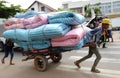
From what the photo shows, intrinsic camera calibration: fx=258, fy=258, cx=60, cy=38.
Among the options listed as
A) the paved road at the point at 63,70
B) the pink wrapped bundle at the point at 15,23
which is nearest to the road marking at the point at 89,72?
→ the paved road at the point at 63,70

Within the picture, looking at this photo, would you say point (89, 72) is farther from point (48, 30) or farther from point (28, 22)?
point (28, 22)

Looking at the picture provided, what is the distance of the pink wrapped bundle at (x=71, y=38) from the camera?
730 cm

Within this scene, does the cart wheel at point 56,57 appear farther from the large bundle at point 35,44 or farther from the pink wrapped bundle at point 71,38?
the pink wrapped bundle at point 71,38

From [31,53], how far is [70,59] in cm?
225

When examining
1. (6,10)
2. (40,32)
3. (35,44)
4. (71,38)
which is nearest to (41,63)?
(35,44)

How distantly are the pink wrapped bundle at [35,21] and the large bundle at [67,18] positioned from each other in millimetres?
272

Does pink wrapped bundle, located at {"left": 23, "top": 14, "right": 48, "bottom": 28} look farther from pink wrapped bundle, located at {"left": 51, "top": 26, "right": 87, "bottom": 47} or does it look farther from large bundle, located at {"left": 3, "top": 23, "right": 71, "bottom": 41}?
pink wrapped bundle, located at {"left": 51, "top": 26, "right": 87, "bottom": 47}

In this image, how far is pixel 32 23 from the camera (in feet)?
28.2

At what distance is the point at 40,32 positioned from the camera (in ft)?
26.1

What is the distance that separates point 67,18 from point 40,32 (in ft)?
3.11

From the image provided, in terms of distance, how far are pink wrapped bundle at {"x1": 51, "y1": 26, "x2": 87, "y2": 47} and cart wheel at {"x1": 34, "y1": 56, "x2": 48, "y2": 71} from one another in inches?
34.4

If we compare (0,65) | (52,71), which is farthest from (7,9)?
(52,71)

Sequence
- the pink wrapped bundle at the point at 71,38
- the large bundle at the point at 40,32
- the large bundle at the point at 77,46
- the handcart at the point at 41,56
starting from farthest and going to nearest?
the handcart at the point at 41,56 < the large bundle at the point at 40,32 < the large bundle at the point at 77,46 < the pink wrapped bundle at the point at 71,38

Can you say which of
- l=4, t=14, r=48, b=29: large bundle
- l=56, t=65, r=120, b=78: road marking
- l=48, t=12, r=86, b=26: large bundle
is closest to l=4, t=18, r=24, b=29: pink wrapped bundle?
l=4, t=14, r=48, b=29: large bundle
